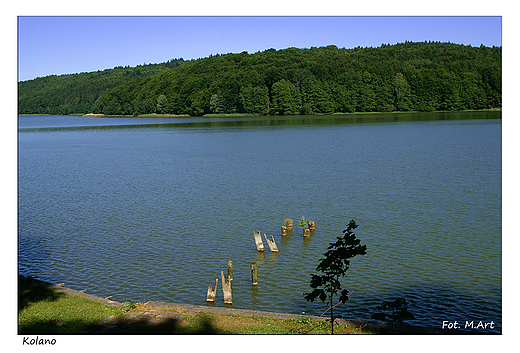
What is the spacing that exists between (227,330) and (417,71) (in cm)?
16257

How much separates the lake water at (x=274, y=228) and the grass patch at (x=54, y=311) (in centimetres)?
213

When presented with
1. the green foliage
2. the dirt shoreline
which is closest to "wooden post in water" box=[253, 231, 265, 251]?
the dirt shoreline

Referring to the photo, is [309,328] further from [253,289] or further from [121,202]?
[121,202]

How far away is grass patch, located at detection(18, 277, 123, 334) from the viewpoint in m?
10.0

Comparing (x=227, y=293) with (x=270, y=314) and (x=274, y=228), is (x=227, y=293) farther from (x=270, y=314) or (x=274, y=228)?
(x=274, y=228)

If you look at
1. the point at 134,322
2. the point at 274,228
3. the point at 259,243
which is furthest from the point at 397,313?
the point at 274,228

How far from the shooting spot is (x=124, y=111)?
18200 cm

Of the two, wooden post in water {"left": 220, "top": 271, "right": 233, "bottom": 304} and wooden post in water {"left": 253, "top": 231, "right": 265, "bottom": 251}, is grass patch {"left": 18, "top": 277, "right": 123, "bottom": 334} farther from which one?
wooden post in water {"left": 253, "top": 231, "right": 265, "bottom": 251}

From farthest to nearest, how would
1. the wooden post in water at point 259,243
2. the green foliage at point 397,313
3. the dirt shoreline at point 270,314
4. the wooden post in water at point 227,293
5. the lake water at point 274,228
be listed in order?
the wooden post in water at point 259,243 < the lake water at point 274,228 < the wooden post in water at point 227,293 < the dirt shoreline at point 270,314 < the green foliage at point 397,313

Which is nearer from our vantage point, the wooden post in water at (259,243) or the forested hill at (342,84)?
the wooden post in water at (259,243)

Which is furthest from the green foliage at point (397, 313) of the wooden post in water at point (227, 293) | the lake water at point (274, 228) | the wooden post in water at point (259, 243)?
the wooden post in water at point (259, 243)

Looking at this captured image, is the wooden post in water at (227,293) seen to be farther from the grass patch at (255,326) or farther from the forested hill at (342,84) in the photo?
the forested hill at (342,84)

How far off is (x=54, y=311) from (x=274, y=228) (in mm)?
11296

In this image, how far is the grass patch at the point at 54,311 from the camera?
32.9ft
